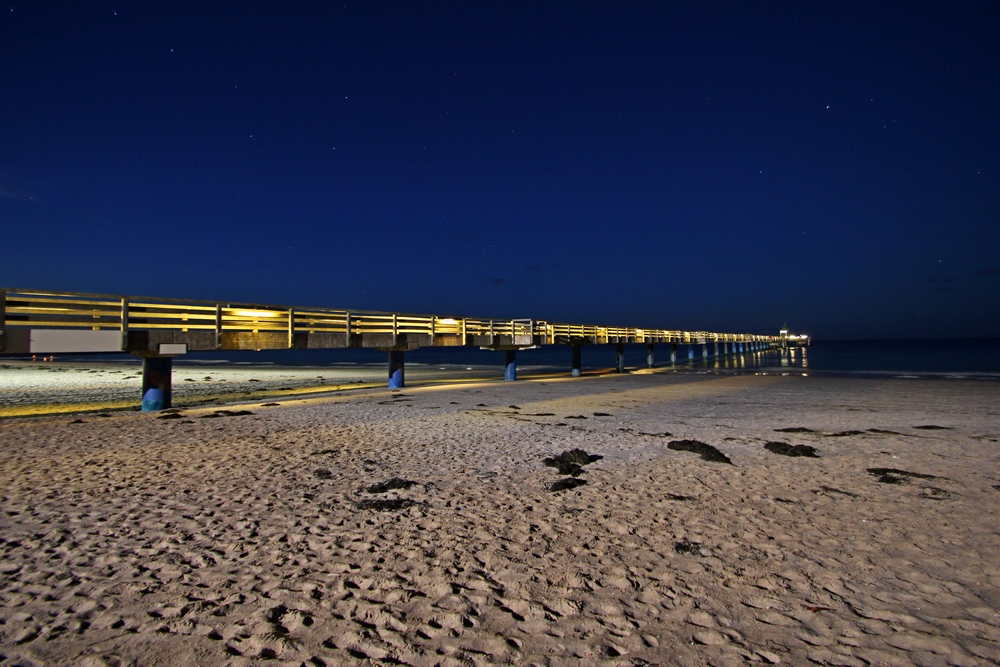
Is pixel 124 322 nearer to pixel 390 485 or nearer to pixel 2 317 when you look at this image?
pixel 2 317

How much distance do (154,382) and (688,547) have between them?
16874 millimetres

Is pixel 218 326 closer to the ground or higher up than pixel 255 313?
closer to the ground

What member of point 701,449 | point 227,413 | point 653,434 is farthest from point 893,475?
point 227,413

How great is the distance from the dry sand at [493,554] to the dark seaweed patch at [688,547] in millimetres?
22

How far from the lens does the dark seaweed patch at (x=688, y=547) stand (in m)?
5.31

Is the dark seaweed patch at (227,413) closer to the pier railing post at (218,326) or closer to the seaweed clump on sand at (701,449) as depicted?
the pier railing post at (218,326)

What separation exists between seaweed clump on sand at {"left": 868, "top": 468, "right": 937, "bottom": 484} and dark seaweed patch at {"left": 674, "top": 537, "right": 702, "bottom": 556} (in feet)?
14.8

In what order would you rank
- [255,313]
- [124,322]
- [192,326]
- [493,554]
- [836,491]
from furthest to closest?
[255,313]
[192,326]
[124,322]
[836,491]
[493,554]

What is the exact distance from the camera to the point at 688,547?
5422 millimetres

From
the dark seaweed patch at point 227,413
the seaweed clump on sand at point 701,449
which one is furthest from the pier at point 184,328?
the seaweed clump on sand at point 701,449

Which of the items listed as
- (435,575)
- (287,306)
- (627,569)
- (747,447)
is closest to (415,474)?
(435,575)

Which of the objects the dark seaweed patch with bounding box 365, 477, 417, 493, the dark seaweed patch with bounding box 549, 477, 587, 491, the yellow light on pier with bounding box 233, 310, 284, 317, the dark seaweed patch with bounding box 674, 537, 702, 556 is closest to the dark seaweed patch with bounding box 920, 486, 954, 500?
the dark seaweed patch with bounding box 674, 537, 702, 556

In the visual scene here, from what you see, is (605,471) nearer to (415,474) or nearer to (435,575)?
(415,474)

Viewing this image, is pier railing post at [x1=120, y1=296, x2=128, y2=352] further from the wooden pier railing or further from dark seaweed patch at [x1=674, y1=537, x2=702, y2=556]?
dark seaweed patch at [x1=674, y1=537, x2=702, y2=556]
